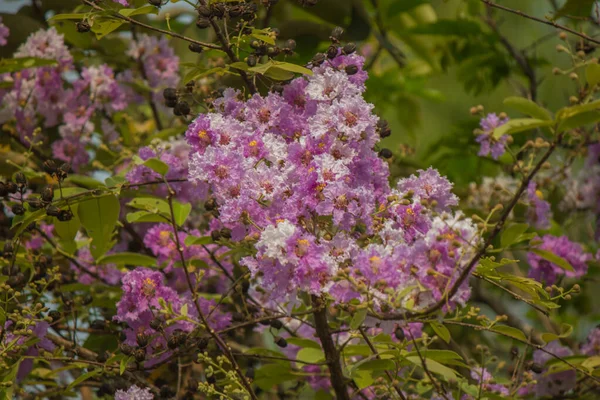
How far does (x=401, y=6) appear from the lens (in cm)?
295

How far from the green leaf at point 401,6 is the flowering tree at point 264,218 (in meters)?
0.11

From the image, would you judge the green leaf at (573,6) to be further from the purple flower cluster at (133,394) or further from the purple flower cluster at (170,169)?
the purple flower cluster at (133,394)

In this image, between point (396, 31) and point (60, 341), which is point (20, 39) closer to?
point (60, 341)

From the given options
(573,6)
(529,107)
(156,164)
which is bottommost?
(529,107)

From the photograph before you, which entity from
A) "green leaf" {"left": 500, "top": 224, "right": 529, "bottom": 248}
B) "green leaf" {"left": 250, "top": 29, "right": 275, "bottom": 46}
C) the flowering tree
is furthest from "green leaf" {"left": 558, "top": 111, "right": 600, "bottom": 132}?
"green leaf" {"left": 250, "top": 29, "right": 275, "bottom": 46}

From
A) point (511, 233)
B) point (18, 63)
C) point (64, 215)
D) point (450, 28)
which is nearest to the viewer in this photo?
point (511, 233)

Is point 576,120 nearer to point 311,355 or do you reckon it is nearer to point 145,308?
point 311,355

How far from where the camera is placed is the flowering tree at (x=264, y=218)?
4.60 ft

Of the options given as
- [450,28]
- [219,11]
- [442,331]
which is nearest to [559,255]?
[450,28]

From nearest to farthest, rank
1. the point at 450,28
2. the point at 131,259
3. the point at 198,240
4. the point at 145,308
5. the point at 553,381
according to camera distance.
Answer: the point at 145,308 → the point at 198,240 → the point at 131,259 → the point at 553,381 → the point at 450,28

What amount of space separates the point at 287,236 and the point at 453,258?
0.27 metres

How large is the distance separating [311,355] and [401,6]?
5.01ft

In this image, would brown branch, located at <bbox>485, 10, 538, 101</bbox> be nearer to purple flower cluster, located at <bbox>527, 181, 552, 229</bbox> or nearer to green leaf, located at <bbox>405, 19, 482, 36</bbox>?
green leaf, located at <bbox>405, 19, 482, 36</bbox>

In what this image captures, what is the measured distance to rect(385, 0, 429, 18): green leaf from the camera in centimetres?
291
